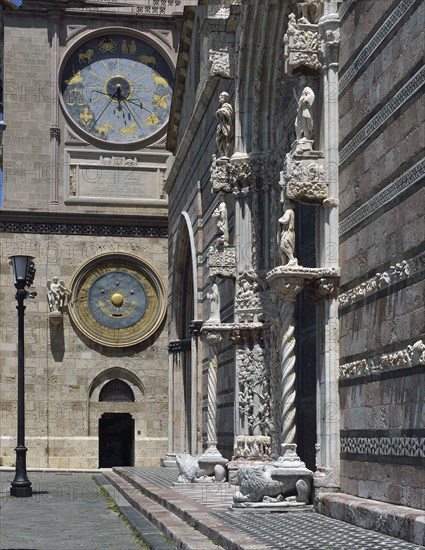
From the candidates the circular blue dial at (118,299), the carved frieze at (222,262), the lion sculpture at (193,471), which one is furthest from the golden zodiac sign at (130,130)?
the lion sculpture at (193,471)

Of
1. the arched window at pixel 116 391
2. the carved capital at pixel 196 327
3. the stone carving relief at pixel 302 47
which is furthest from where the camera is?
the arched window at pixel 116 391

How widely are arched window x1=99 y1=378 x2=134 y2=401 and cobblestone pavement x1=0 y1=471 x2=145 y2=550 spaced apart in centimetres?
996

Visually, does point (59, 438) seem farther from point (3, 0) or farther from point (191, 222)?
point (3, 0)

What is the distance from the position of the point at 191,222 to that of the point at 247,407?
8.97 m

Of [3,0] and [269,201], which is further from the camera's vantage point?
[3,0]

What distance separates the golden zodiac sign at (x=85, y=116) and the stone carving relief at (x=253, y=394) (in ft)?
60.4

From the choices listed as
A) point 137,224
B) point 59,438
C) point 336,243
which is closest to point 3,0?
point 137,224

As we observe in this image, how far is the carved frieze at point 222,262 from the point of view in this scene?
57.8 feet

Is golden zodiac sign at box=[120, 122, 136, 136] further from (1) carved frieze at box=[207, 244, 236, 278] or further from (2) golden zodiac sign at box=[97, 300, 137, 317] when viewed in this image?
(1) carved frieze at box=[207, 244, 236, 278]

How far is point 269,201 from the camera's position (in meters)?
17.0

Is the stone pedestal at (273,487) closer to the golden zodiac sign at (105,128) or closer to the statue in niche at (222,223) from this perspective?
the statue in niche at (222,223)

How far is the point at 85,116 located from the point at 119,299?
563 cm

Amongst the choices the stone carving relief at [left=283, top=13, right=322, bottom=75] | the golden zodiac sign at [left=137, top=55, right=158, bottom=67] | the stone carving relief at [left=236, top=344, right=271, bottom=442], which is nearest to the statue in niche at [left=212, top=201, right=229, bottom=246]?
the stone carving relief at [left=236, top=344, right=271, bottom=442]

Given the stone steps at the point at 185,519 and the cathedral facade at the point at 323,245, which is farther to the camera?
the cathedral facade at the point at 323,245
